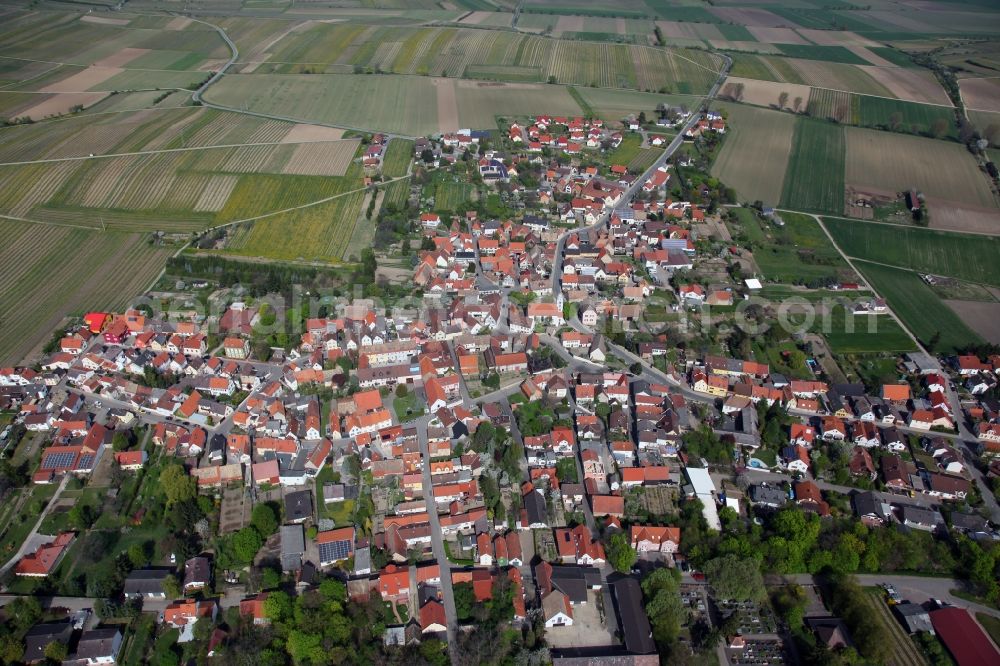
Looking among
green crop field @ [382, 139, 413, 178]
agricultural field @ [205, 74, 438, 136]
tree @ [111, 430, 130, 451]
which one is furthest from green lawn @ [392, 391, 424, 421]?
agricultural field @ [205, 74, 438, 136]

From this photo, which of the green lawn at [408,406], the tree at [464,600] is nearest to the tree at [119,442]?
the green lawn at [408,406]

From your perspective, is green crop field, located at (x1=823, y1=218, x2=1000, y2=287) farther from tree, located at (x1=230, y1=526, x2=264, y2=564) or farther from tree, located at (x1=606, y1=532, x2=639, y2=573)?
tree, located at (x1=230, y1=526, x2=264, y2=564)

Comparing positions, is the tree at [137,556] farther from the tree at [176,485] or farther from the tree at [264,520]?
the tree at [264,520]

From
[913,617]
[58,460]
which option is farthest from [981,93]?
[58,460]

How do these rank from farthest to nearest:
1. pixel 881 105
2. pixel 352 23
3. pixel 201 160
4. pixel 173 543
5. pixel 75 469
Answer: pixel 352 23
pixel 881 105
pixel 201 160
pixel 75 469
pixel 173 543

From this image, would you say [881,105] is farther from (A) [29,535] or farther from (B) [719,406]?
(A) [29,535]

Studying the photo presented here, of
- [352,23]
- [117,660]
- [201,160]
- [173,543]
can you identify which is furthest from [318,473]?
[352,23]
